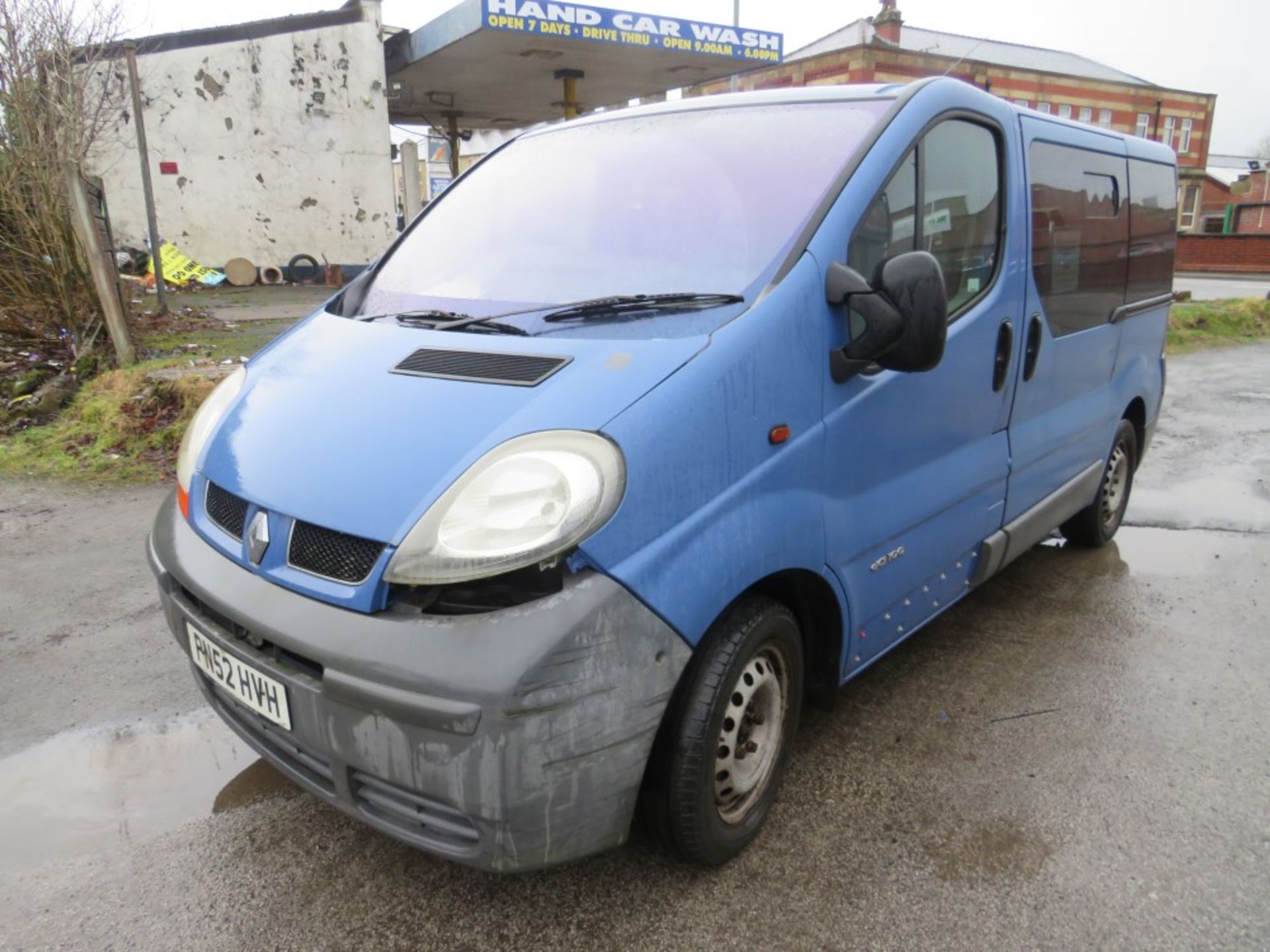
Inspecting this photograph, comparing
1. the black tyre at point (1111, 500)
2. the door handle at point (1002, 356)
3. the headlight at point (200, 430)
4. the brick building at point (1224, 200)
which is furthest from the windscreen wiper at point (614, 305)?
the brick building at point (1224, 200)

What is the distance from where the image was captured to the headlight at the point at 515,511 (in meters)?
1.75

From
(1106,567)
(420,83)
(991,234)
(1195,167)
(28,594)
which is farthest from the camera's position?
(1195,167)

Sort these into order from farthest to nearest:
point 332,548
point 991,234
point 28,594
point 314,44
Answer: point 314,44
point 28,594
point 991,234
point 332,548

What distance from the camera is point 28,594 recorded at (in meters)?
4.03

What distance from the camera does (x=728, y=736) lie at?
7.25ft

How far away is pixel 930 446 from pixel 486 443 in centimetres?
151

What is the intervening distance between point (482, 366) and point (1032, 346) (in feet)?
7.02

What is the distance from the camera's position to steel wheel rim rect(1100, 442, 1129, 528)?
4.54 meters

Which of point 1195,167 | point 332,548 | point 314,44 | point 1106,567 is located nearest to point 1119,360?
point 1106,567

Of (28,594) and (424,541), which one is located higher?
(424,541)

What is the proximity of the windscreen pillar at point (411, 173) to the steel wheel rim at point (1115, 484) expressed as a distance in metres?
16.7

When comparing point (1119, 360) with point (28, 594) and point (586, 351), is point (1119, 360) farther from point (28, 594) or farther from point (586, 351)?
point (28, 594)

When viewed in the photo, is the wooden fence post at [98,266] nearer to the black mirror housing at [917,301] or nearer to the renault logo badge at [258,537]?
the renault logo badge at [258,537]

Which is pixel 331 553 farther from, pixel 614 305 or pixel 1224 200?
pixel 1224 200
